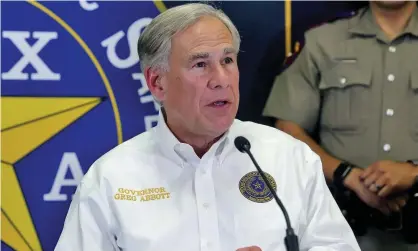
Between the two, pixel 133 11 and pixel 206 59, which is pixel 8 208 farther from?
pixel 206 59

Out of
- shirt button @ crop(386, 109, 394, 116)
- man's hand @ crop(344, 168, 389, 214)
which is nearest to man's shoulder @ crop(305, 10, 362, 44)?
shirt button @ crop(386, 109, 394, 116)

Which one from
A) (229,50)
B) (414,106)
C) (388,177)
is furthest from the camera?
(414,106)

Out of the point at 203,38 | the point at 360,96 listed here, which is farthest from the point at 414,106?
the point at 203,38

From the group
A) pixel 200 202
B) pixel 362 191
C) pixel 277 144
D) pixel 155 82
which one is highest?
pixel 155 82

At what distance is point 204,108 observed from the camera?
1848mm

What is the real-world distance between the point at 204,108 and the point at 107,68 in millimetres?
918

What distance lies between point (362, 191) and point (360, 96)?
0.39m

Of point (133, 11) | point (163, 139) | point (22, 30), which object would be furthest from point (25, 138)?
point (163, 139)

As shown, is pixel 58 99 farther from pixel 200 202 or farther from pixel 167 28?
pixel 200 202

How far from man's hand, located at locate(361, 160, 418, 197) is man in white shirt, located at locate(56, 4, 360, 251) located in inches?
16.7

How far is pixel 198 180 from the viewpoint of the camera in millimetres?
1871

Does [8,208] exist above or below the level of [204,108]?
below

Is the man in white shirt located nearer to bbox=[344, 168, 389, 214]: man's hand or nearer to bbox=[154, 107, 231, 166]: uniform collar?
bbox=[154, 107, 231, 166]: uniform collar

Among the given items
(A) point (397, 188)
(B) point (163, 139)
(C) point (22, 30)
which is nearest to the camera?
(B) point (163, 139)
